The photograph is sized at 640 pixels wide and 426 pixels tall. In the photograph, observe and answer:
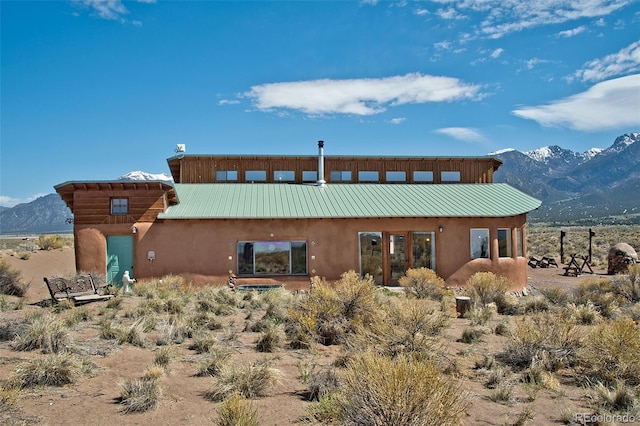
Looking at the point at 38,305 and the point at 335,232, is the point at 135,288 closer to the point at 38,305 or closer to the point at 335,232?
the point at 38,305

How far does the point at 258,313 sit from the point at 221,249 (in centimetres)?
535

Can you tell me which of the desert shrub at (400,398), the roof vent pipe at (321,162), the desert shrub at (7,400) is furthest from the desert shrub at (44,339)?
the roof vent pipe at (321,162)

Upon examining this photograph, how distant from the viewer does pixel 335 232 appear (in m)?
19.2

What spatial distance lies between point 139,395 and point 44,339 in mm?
3457

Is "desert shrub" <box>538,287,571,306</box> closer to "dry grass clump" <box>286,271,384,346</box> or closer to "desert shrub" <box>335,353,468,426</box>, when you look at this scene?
"dry grass clump" <box>286,271,384,346</box>

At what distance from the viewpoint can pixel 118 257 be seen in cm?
1827

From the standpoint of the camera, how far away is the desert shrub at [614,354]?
26.4 feet

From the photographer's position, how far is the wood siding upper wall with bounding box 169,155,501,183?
917 inches

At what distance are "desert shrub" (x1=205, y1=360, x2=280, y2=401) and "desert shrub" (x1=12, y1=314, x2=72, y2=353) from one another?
11.7 ft

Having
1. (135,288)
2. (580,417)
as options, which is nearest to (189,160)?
(135,288)

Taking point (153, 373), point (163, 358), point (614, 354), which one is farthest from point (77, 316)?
point (614, 354)

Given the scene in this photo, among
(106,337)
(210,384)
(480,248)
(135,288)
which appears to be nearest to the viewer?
(210,384)

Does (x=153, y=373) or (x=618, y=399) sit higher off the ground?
(x=153, y=373)

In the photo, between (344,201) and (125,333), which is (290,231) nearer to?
(344,201)
